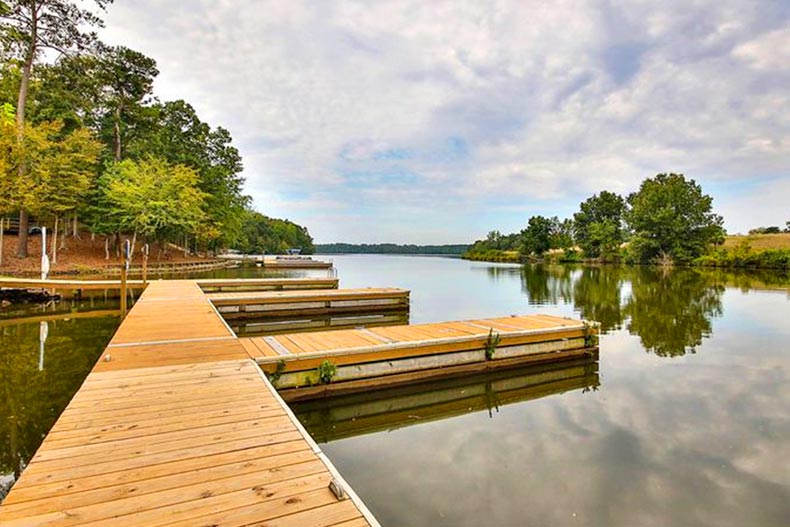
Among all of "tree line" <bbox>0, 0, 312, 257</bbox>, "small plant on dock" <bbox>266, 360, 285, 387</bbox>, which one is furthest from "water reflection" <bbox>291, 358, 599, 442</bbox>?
"tree line" <bbox>0, 0, 312, 257</bbox>

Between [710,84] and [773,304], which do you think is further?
[710,84]

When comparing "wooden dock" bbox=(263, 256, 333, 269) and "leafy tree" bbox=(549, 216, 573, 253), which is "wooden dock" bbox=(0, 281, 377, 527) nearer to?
"wooden dock" bbox=(263, 256, 333, 269)

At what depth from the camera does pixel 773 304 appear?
15180 millimetres

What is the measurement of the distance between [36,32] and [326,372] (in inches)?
1030

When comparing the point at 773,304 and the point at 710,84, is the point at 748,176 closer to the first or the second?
the point at 710,84

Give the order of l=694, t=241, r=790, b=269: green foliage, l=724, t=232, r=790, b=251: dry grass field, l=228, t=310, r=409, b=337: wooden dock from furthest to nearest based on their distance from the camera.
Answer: l=724, t=232, r=790, b=251: dry grass field
l=694, t=241, r=790, b=269: green foliage
l=228, t=310, r=409, b=337: wooden dock

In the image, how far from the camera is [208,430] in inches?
120

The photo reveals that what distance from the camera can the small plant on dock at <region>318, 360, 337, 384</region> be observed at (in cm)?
564

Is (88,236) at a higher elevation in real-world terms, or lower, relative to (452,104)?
lower

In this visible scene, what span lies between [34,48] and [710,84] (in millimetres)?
34337

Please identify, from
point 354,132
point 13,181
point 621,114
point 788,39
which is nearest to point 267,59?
point 354,132

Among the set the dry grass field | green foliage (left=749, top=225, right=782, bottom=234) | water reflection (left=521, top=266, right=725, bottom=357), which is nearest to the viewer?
water reflection (left=521, top=266, right=725, bottom=357)

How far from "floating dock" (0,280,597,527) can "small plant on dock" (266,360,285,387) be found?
3 cm

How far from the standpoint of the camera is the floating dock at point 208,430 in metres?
2.03
